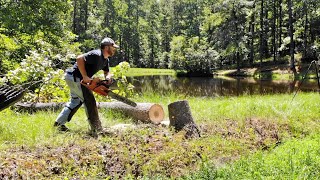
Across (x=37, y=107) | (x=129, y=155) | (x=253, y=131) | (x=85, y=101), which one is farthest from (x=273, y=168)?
(x=37, y=107)

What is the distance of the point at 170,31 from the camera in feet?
251

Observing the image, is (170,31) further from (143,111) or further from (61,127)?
(61,127)

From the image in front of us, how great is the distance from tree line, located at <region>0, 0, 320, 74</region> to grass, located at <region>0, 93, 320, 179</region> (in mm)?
5143

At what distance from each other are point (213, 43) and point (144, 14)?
35.7 m

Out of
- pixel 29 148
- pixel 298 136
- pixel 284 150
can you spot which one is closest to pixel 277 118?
pixel 298 136

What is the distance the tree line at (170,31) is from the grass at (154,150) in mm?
5143

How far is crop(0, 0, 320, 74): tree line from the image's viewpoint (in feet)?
40.0

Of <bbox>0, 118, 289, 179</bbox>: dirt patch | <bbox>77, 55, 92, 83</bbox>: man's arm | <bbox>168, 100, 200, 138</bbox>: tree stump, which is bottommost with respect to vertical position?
<bbox>0, 118, 289, 179</bbox>: dirt patch

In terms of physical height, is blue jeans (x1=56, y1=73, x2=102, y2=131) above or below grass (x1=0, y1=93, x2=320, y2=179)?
above

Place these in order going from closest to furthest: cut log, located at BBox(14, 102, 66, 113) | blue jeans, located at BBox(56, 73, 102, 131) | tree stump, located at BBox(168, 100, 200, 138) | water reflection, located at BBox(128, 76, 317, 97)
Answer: blue jeans, located at BBox(56, 73, 102, 131) < tree stump, located at BBox(168, 100, 200, 138) < cut log, located at BBox(14, 102, 66, 113) < water reflection, located at BBox(128, 76, 317, 97)

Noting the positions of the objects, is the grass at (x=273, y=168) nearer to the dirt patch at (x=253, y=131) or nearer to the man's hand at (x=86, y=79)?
the dirt patch at (x=253, y=131)

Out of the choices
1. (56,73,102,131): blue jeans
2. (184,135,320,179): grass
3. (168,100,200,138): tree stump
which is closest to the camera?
(184,135,320,179): grass

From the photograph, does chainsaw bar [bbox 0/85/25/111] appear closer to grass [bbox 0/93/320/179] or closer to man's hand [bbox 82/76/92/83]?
grass [bbox 0/93/320/179]

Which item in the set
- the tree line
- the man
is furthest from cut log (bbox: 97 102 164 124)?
the tree line
